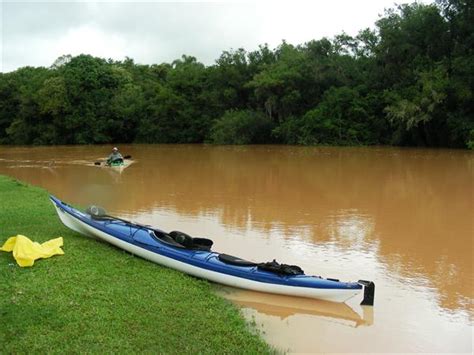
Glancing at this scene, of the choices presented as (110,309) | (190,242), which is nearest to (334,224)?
(190,242)

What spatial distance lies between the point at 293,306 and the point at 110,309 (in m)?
2.41

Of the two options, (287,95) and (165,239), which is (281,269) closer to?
(165,239)

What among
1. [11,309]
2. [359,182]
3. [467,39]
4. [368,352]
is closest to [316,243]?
[368,352]

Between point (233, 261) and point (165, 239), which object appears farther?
point (165, 239)

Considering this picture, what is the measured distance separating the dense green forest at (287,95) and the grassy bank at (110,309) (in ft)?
90.3

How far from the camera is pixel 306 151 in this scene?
3328 centimetres

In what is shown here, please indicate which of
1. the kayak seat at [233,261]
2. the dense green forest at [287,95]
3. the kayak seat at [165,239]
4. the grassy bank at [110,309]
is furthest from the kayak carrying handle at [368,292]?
the dense green forest at [287,95]

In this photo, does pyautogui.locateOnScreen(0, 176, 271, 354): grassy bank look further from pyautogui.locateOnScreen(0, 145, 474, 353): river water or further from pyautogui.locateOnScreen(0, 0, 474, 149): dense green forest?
pyautogui.locateOnScreen(0, 0, 474, 149): dense green forest

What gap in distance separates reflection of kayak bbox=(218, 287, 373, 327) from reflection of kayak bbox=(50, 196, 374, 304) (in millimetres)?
122

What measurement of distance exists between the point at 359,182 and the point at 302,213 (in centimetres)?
617

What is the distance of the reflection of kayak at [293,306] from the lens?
6.78 m

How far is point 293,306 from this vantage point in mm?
6949

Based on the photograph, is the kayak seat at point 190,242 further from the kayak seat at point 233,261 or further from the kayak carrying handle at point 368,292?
the kayak carrying handle at point 368,292

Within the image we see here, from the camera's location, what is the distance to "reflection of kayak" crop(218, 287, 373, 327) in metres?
6.78
